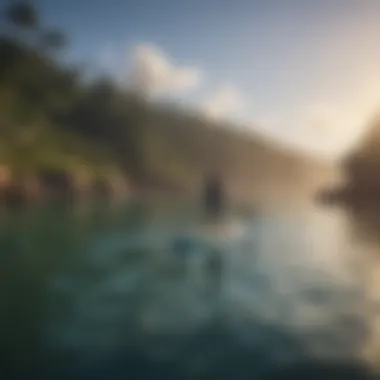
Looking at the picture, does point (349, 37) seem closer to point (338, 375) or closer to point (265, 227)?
point (265, 227)

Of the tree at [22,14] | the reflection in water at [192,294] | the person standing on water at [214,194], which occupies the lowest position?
the reflection in water at [192,294]

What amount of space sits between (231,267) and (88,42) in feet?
1.90

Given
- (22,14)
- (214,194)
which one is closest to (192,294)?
(214,194)

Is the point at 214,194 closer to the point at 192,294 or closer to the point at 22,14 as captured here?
the point at 192,294

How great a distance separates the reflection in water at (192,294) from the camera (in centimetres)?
127

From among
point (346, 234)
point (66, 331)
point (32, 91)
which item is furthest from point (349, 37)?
point (66, 331)

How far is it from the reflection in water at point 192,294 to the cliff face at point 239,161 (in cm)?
5

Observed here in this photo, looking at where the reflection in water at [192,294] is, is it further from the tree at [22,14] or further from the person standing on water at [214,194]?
the tree at [22,14]

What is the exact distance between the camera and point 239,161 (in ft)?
4.49

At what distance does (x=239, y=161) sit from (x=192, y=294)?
305mm

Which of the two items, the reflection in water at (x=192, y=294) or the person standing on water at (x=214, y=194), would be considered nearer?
the reflection in water at (x=192, y=294)

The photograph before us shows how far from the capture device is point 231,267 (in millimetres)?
1327

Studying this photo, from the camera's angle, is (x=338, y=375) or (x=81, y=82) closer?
(x=338, y=375)

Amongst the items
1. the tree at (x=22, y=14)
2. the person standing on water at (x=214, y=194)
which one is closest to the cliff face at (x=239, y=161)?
the person standing on water at (x=214, y=194)
